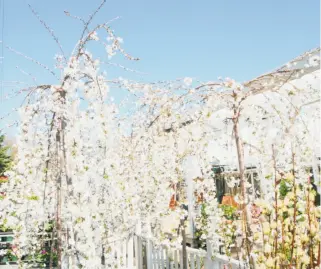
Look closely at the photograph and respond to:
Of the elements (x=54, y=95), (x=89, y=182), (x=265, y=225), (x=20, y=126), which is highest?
(x=54, y=95)

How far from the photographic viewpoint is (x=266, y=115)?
18.5 ft

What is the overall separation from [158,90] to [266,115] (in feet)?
7.56

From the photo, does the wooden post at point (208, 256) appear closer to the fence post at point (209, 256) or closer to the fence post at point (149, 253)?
the fence post at point (209, 256)

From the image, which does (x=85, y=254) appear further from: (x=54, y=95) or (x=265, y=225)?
(x=265, y=225)

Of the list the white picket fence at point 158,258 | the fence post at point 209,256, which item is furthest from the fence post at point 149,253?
the fence post at point 209,256

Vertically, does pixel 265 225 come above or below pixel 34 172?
below

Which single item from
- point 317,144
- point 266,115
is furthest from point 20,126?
point 317,144

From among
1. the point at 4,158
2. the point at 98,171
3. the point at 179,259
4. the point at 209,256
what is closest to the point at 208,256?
the point at 209,256

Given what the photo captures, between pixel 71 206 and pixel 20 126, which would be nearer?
pixel 71 206

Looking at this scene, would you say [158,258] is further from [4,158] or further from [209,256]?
[4,158]

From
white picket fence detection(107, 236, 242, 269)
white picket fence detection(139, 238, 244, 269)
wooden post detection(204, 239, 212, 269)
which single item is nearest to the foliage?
white picket fence detection(107, 236, 242, 269)

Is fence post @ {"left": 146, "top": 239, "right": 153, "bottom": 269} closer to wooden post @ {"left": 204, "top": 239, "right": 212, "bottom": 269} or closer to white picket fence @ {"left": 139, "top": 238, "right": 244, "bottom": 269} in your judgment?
white picket fence @ {"left": 139, "top": 238, "right": 244, "bottom": 269}

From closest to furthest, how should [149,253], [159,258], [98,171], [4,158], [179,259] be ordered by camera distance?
1. [98,171]
2. [179,259]
3. [159,258]
4. [149,253]
5. [4,158]

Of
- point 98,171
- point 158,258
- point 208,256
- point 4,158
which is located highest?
point 4,158
